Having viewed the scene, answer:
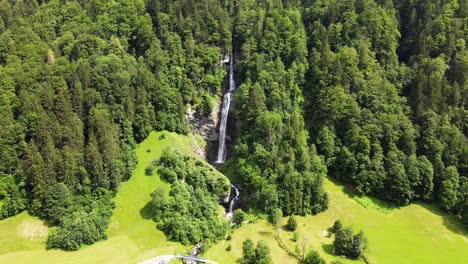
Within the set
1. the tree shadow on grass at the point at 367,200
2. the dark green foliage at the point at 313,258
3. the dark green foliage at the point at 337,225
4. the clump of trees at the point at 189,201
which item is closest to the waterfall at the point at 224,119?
the clump of trees at the point at 189,201

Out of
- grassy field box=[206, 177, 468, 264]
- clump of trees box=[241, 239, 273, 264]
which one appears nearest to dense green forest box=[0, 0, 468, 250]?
grassy field box=[206, 177, 468, 264]

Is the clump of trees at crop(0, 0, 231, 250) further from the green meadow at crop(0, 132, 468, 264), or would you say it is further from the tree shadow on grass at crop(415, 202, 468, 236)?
the tree shadow on grass at crop(415, 202, 468, 236)

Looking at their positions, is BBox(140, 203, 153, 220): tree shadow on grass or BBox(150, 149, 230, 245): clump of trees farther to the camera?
BBox(140, 203, 153, 220): tree shadow on grass

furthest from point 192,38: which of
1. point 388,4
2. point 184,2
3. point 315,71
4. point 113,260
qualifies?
point 113,260

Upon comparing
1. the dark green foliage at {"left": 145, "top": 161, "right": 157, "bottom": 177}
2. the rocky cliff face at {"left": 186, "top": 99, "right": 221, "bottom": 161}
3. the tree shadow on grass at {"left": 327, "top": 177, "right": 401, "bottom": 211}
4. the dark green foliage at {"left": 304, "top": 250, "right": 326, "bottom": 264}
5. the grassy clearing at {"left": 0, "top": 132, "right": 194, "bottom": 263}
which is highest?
the rocky cliff face at {"left": 186, "top": 99, "right": 221, "bottom": 161}

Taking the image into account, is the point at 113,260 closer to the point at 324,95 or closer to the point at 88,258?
the point at 88,258

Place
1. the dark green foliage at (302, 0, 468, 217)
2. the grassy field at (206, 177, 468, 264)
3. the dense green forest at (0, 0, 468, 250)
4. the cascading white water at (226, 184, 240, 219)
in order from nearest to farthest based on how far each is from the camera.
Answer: the grassy field at (206, 177, 468, 264), the dense green forest at (0, 0, 468, 250), the cascading white water at (226, 184, 240, 219), the dark green foliage at (302, 0, 468, 217)

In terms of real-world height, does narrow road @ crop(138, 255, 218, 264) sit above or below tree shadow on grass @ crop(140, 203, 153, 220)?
below
